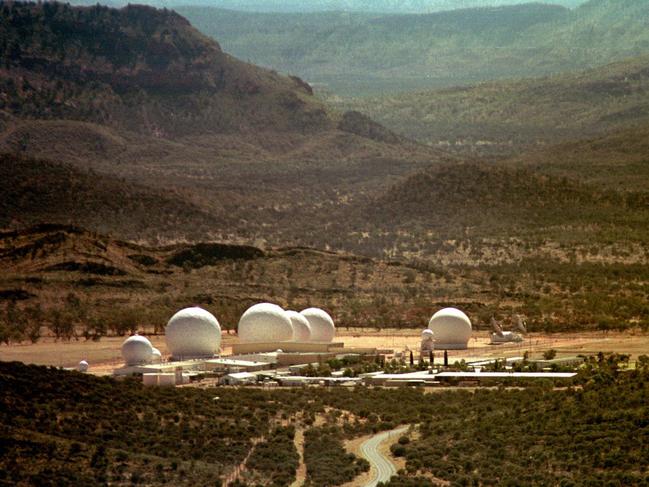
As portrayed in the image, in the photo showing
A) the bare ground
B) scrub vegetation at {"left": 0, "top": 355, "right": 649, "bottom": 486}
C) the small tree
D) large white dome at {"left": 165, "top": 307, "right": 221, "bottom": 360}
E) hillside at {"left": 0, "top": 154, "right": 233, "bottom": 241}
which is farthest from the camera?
hillside at {"left": 0, "top": 154, "right": 233, "bottom": 241}

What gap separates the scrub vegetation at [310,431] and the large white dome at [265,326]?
12814 mm

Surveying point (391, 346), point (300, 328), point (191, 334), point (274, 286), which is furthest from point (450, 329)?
point (274, 286)

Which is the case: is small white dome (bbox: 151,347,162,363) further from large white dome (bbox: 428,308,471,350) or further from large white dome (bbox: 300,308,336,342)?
large white dome (bbox: 428,308,471,350)

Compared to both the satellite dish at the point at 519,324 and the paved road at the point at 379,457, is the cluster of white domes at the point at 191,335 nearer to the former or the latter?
the paved road at the point at 379,457

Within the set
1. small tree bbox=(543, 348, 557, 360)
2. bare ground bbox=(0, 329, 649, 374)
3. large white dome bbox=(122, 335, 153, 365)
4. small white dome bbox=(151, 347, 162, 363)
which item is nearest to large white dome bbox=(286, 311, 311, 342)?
bare ground bbox=(0, 329, 649, 374)

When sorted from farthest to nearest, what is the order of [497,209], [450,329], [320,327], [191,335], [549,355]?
1. [497,209]
2. [450,329]
3. [320,327]
4. [191,335]
5. [549,355]

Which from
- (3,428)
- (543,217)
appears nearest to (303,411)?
(3,428)

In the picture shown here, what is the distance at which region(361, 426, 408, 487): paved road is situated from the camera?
144ft

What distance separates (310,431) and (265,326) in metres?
23.1

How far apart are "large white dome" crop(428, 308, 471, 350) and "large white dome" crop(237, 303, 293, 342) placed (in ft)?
26.0

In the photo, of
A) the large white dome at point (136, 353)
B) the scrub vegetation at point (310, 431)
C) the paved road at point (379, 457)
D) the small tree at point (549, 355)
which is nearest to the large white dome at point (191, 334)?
the large white dome at point (136, 353)

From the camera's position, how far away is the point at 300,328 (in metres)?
76.4

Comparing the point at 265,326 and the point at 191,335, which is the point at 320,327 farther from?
the point at 191,335

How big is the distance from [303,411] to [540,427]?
911cm
